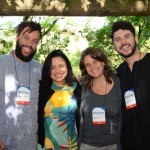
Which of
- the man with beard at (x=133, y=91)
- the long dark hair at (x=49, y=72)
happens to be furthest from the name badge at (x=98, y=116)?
the long dark hair at (x=49, y=72)

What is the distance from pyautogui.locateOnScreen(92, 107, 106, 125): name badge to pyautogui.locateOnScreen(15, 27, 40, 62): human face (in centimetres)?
109

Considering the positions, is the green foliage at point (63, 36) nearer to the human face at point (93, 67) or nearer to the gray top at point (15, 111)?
the human face at point (93, 67)

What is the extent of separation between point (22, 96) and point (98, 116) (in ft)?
3.08

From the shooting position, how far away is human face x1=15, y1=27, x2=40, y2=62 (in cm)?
318

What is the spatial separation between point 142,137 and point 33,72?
1567 mm

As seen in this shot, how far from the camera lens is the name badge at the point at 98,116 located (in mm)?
2979

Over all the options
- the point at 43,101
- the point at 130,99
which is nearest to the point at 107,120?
the point at 130,99

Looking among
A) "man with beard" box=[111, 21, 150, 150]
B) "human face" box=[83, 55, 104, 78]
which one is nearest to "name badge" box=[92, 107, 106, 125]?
"man with beard" box=[111, 21, 150, 150]

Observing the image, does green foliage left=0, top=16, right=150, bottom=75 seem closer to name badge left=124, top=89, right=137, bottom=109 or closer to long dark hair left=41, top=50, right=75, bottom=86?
long dark hair left=41, top=50, right=75, bottom=86

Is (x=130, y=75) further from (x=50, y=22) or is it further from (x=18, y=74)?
(x=50, y=22)

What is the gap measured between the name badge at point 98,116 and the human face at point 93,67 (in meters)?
0.43

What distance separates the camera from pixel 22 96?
2988 millimetres

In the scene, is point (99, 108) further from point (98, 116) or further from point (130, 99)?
point (130, 99)

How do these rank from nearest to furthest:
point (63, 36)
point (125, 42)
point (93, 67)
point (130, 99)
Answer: point (130, 99) < point (125, 42) < point (93, 67) < point (63, 36)
